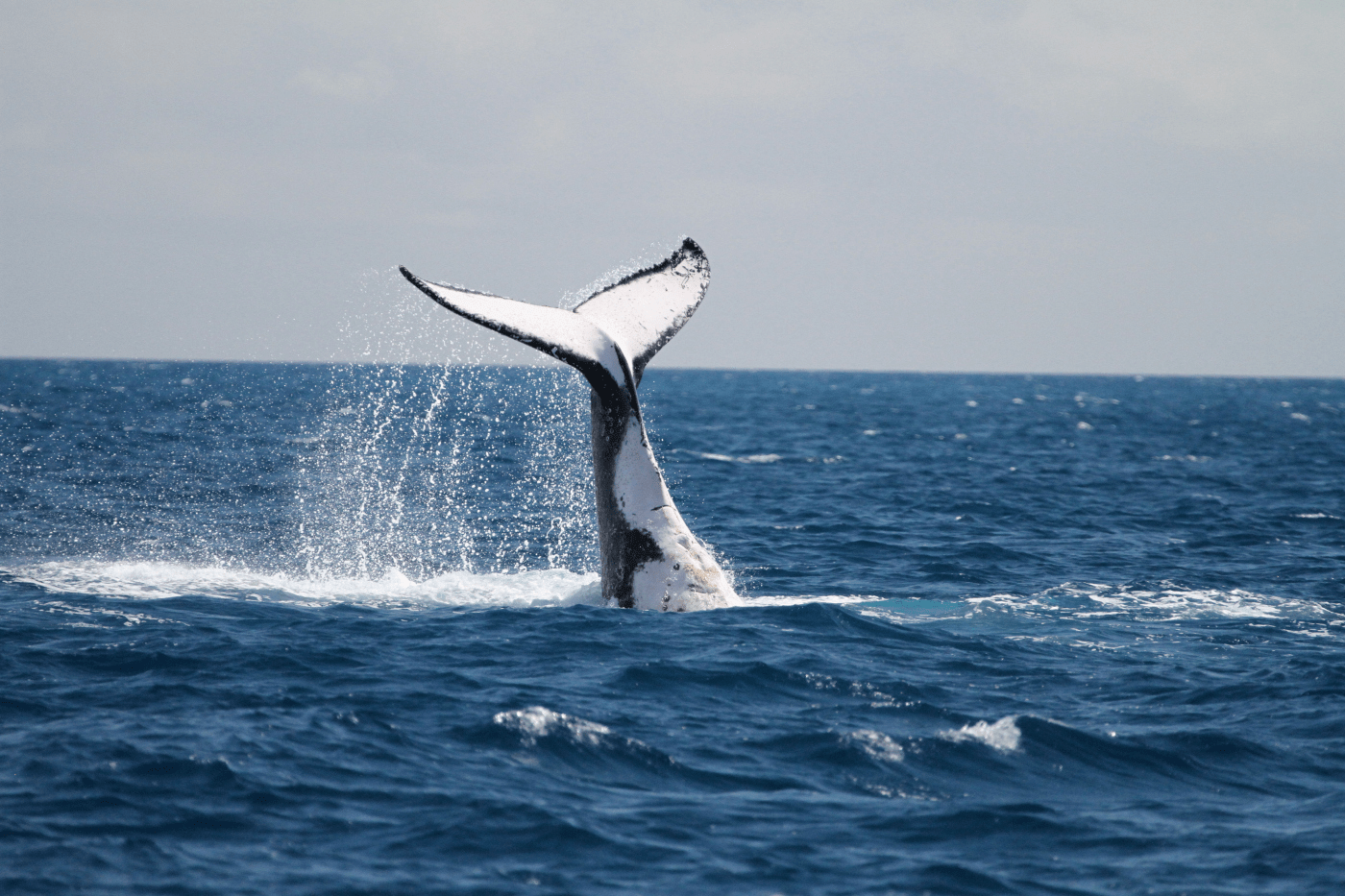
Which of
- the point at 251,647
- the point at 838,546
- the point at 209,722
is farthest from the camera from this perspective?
→ the point at 838,546

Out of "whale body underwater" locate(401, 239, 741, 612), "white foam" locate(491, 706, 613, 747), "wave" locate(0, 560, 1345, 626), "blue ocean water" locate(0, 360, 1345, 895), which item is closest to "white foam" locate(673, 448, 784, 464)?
"blue ocean water" locate(0, 360, 1345, 895)

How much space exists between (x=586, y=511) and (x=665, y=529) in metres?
12.2

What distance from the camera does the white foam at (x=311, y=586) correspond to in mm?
12922

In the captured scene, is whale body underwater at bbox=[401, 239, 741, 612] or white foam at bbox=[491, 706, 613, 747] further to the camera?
whale body underwater at bbox=[401, 239, 741, 612]

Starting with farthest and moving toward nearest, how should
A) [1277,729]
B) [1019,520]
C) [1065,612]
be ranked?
[1019,520]
[1065,612]
[1277,729]

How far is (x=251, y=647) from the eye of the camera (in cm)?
1047

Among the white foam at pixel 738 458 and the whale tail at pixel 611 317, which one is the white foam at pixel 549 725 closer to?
the whale tail at pixel 611 317

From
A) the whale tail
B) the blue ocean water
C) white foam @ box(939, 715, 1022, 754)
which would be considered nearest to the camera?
the blue ocean water

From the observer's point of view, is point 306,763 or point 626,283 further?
point 626,283

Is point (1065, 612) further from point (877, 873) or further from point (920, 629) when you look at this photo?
point (877, 873)

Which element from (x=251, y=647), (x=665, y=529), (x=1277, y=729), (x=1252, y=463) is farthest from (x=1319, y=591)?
(x=1252, y=463)

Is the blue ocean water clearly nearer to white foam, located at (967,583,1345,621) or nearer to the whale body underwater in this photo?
white foam, located at (967,583,1345,621)

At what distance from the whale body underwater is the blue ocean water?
442 millimetres

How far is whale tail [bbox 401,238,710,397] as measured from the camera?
33.2 feet
